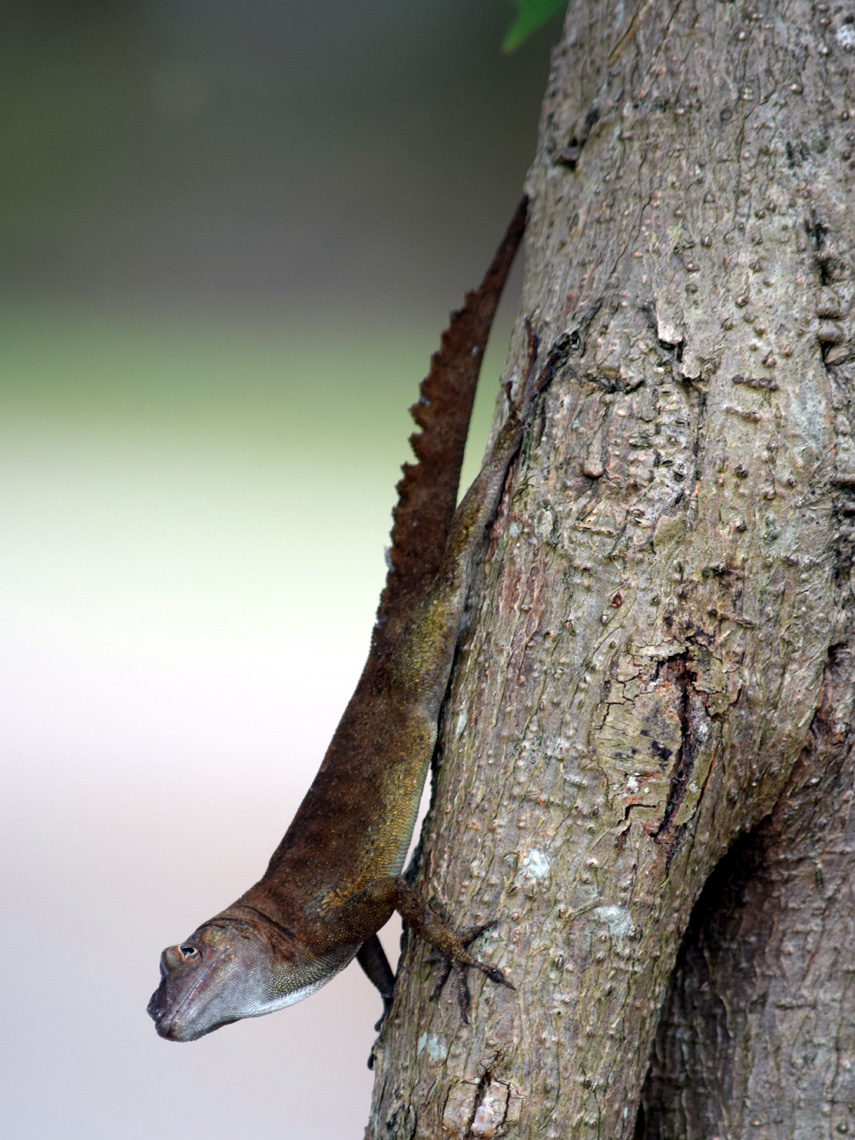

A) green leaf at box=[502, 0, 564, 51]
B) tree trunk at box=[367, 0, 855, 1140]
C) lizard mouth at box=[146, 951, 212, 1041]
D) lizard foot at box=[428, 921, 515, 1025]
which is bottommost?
lizard mouth at box=[146, 951, 212, 1041]

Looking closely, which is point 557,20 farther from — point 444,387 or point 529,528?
point 529,528

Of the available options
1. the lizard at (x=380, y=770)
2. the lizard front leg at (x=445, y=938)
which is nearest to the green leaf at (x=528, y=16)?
the lizard at (x=380, y=770)

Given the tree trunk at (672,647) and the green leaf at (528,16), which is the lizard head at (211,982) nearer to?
the tree trunk at (672,647)

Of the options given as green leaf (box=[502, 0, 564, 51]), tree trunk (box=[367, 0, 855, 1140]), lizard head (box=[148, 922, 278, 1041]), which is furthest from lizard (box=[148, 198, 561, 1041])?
green leaf (box=[502, 0, 564, 51])

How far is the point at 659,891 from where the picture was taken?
1187mm

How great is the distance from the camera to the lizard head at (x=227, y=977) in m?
1.50

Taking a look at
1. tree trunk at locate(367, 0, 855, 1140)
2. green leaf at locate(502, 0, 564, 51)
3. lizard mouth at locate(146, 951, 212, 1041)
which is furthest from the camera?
green leaf at locate(502, 0, 564, 51)

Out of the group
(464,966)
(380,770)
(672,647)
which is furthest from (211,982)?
(672,647)

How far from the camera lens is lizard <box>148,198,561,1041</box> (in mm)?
1524

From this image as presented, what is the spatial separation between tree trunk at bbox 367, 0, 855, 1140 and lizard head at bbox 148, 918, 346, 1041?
1.22 ft

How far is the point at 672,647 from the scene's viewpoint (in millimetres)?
1178

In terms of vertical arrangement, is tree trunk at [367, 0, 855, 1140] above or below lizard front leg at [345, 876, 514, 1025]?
above

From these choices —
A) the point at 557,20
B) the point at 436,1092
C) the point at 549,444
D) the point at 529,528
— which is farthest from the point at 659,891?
the point at 557,20

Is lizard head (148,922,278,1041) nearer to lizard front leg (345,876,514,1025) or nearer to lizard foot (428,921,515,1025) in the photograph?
lizard front leg (345,876,514,1025)
